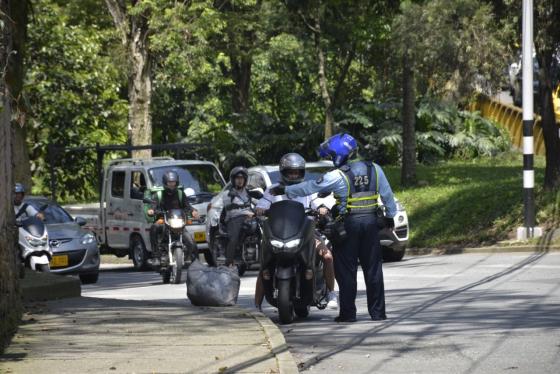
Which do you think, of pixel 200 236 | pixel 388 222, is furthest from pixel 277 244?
pixel 200 236

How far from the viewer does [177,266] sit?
2058 centimetres

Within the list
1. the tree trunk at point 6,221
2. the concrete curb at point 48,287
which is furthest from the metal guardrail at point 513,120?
the tree trunk at point 6,221

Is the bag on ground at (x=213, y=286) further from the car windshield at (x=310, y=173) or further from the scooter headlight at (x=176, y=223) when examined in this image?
the car windshield at (x=310, y=173)

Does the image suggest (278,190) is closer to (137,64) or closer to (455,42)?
(137,64)

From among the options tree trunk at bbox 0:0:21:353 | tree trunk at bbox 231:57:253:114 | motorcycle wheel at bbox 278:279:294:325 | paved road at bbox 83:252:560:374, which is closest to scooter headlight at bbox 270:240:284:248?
motorcycle wheel at bbox 278:279:294:325

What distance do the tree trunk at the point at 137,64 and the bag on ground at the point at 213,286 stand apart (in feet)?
59.5

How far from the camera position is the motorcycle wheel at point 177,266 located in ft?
67.6

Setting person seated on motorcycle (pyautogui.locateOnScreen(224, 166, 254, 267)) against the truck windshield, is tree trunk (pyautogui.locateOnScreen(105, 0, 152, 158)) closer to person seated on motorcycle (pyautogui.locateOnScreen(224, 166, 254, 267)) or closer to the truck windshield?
the truck windshield

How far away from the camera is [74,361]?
33.7ft

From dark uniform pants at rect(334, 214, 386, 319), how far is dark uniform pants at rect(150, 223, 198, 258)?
7721 mm

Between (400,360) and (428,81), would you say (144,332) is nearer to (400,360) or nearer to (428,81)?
(400,360)

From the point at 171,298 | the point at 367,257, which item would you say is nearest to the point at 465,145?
the point at 171,298

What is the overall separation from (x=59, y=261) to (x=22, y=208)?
105 cm

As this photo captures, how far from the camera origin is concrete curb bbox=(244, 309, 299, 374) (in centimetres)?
995
